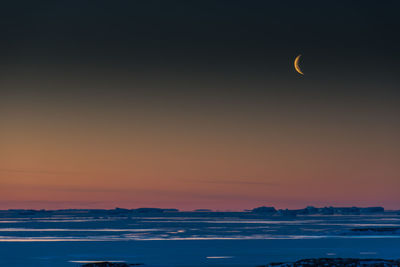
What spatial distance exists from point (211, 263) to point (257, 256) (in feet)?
16.1

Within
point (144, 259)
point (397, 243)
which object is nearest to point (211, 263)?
point (144, 259)

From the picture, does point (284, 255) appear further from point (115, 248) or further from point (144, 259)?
point (115, 248)

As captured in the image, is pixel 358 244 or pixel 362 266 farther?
pixel 358 244

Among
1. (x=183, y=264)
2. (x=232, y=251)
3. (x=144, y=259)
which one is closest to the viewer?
(x=183, y=264)

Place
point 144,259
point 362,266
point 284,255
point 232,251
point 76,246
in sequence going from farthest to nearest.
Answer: point 76,246 < point 232,251 < point 284,255 < point 144,259 < point 362,266

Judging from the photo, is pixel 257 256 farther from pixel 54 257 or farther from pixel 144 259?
pixel 54 257

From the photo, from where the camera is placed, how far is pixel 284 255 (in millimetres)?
38188

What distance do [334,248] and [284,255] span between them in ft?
22.1

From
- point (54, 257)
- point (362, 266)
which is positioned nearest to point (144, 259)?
point (54, 257)

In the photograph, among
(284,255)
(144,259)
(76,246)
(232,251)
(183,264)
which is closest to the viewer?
(183,264)

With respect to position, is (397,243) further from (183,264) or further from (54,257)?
(54,257)

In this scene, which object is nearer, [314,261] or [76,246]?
[314,261]

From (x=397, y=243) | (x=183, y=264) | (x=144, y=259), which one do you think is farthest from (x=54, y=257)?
(x=397, y=243)

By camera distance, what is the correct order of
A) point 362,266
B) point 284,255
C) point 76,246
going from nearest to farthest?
1. point 362,266
2. point 284,255
3. point 76,246
